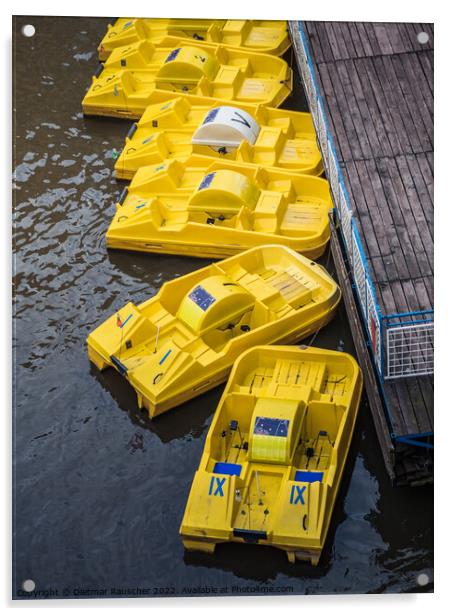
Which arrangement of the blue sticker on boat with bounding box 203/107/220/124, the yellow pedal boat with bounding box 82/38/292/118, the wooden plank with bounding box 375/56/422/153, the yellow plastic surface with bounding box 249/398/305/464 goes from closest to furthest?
the yellow plastic surface with bounding box 249/398/305/464 → the wooden plank with bounding box 375/56/422/153 → the blue sticker on boat with bounding box 203/107/220/124 → the yellow pedal boat with bounding box 82/38/292/118

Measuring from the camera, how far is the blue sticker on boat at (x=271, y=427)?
15.7m

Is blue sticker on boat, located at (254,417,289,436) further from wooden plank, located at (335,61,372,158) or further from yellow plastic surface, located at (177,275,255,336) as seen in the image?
wooden plank, located at (335,61,372,158)

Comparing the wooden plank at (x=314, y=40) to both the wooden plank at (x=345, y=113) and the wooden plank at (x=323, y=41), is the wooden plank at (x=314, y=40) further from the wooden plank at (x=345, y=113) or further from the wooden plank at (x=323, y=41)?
the wooden plank at (x=345, y=113)

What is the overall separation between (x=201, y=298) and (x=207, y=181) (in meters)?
3.45

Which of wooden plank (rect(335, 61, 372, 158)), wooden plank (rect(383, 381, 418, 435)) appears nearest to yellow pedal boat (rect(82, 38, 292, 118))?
wooden plank (rect(335, 61, 372, 158))

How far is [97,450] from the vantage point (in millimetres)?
16906

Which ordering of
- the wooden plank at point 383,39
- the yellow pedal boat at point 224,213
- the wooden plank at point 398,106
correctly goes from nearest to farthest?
the wooden plank at point 398,106 < the wooden plank at point 383,39 < the yellow pedal boat at point 224,213

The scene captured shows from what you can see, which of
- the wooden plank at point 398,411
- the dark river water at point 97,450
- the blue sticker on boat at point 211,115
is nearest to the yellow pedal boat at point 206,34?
the dark river water at point 97,450

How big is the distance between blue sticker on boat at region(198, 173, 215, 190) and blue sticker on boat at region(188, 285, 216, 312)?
2.99 metres

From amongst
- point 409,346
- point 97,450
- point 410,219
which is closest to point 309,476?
point 409,346

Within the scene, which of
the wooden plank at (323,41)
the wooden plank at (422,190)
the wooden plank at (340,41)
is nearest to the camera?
the wooden plank at (422,190)

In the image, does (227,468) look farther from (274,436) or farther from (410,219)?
(410,219)

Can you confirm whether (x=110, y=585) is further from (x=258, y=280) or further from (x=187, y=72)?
(x=187, y=72)

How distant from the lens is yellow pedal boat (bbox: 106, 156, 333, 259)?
2036cm
